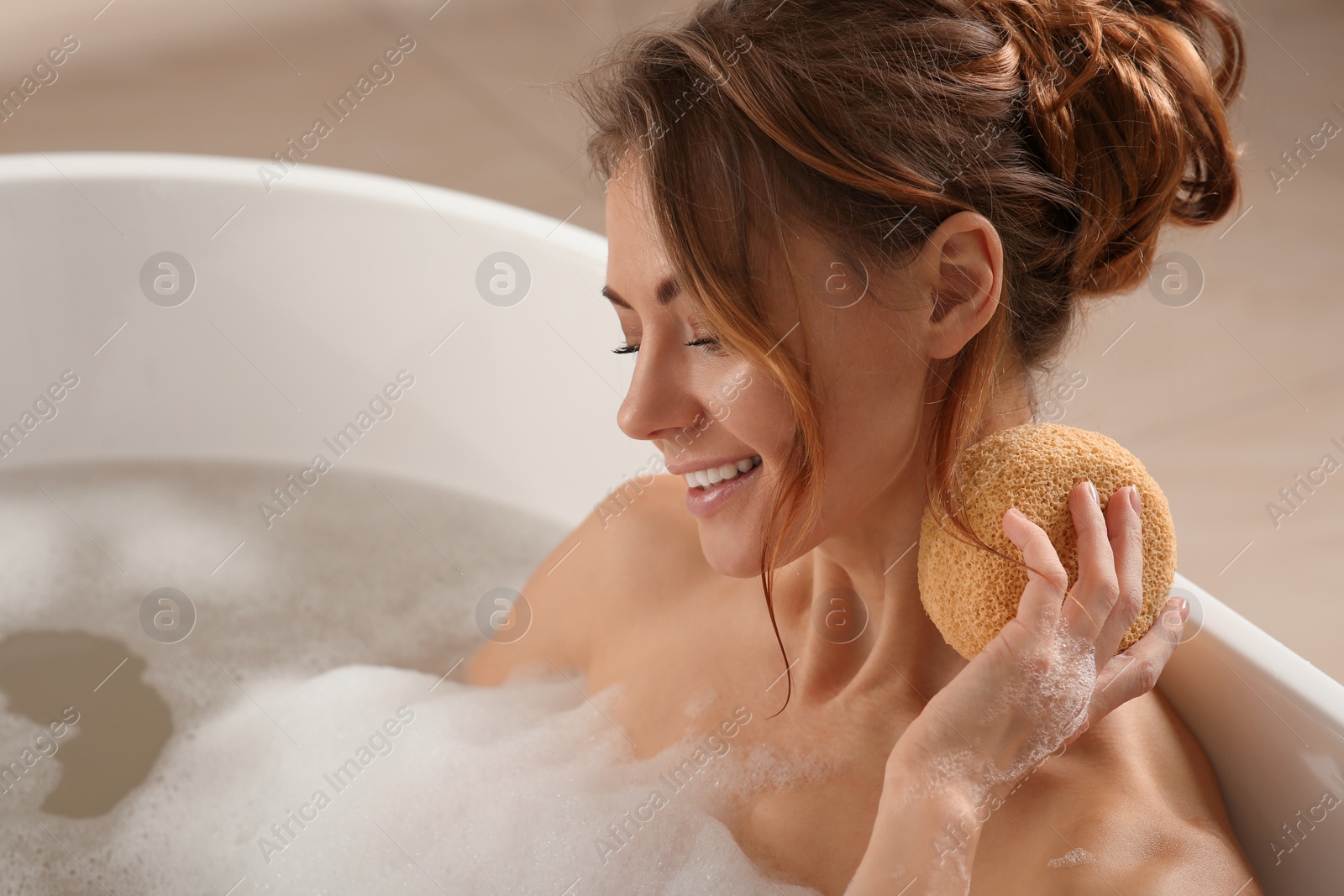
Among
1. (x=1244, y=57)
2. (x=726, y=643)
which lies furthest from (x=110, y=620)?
(x=1244, y=57)

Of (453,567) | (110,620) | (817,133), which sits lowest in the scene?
(453,567)

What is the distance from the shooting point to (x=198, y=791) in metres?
1.25

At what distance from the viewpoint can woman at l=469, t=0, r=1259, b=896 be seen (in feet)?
2.53

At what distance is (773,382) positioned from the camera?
814mm

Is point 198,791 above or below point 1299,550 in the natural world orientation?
above

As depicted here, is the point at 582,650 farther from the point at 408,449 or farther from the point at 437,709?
the point at 408,449

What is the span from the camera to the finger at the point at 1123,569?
30.6 inches

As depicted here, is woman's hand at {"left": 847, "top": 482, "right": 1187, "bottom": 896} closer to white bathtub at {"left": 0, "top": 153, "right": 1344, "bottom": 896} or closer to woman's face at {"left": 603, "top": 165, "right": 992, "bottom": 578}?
woman's face at {"left": 603, "top": 165, "right": 992, "bottom": 578}

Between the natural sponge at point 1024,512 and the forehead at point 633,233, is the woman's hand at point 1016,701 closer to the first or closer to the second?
the natural sponge at point 1024,512

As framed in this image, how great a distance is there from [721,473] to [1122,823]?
1.22 feet

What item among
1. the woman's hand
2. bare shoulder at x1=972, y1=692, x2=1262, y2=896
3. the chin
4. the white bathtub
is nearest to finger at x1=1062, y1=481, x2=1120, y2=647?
the woman's hand

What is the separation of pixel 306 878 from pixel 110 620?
0.55m

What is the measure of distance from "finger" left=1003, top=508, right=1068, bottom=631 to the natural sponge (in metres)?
0.02

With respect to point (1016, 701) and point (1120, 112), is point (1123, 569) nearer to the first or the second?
point (1016, 701)
